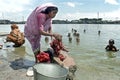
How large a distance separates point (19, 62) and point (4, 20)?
150157 mm

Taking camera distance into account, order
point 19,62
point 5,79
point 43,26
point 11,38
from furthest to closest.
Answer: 1. point 11,38
2. point 19,62
3. point 43,26
4. point 5,79

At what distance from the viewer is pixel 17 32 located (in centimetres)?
1418

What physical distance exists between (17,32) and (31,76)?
8332 mm

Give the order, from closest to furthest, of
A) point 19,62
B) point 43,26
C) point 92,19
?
point 43,26
point 19,62
point 92,19

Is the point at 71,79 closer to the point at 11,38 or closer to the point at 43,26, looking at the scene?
the point at 43,26

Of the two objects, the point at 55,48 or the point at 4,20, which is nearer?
the point at 55,48

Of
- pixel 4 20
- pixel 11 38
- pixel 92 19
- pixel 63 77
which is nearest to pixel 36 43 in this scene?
pixel 63 77

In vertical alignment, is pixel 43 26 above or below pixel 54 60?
above

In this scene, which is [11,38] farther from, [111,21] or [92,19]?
[111,21]

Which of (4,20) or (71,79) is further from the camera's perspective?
(4,20)

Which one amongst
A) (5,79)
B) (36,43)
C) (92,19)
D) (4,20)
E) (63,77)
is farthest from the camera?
(92,19)

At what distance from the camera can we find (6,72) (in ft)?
21.5

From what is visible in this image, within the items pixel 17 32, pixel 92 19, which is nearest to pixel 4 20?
pixel 92 19

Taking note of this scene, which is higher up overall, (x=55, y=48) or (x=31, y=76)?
(x=55, y=48)
